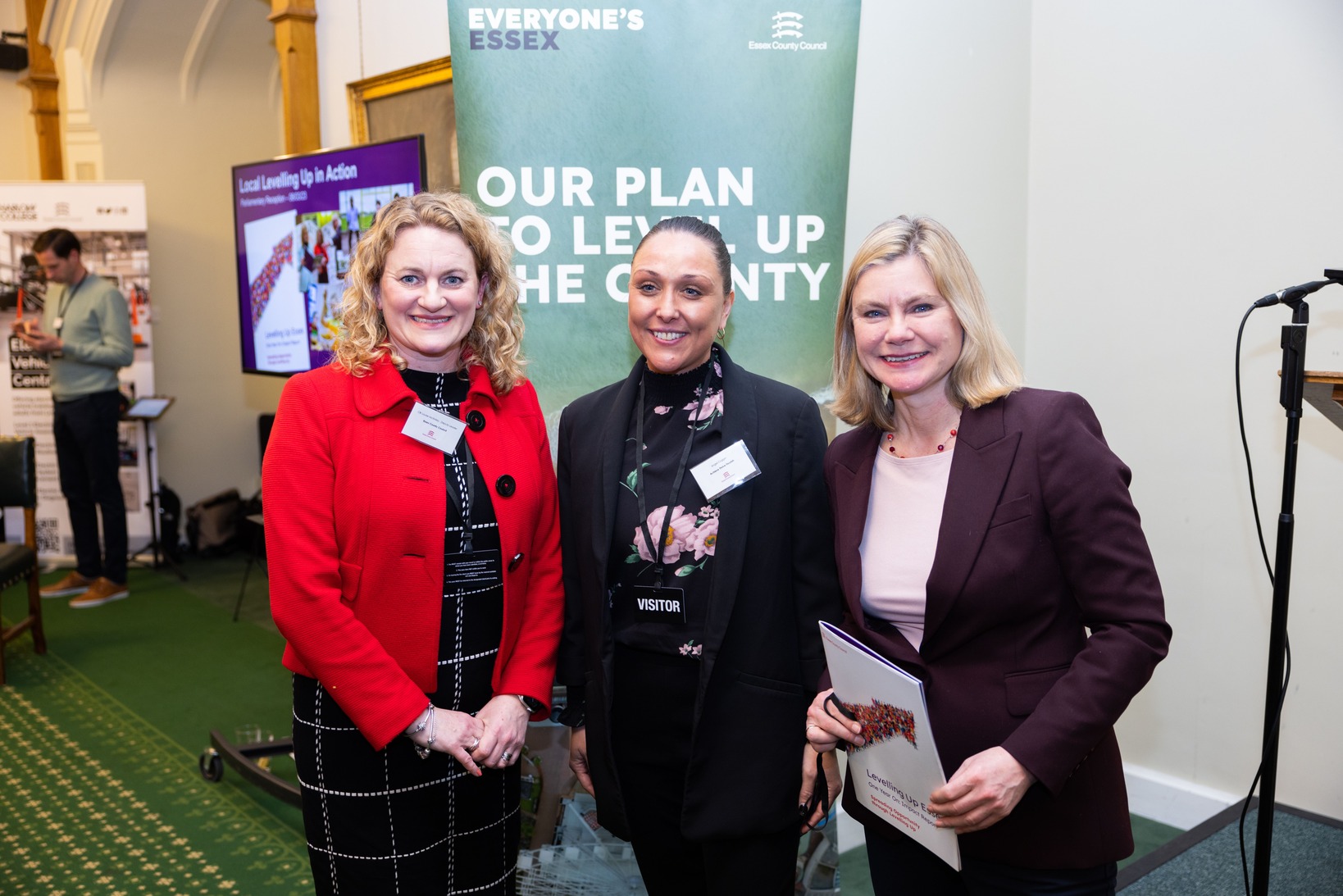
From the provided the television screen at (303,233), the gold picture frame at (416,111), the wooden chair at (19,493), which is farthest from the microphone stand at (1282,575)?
the wooden chair at (19,493)

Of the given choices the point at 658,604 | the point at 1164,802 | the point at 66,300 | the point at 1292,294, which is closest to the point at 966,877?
the point at 658,604

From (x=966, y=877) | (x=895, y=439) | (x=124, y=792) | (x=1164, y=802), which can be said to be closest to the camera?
(x=966, y=877)

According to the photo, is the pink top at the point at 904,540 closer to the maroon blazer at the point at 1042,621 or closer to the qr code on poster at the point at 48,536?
the maroon blazer at the point at 1042,621

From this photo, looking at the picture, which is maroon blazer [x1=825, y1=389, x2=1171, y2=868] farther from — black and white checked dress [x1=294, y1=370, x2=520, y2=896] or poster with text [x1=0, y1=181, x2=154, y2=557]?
poster with text [x1=0, y1=181, x2=154, y2=557]

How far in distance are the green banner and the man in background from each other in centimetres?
429

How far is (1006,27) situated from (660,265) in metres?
2.16

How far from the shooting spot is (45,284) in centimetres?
649

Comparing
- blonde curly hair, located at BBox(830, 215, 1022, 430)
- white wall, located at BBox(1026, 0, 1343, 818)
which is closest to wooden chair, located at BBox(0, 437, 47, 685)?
white wall, located at BBox(1026, 0, 1343, 818)

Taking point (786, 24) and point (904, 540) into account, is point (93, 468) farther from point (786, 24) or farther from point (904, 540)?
point (904, 540)

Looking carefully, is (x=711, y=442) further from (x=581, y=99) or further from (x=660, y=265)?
(x=581, y=99)

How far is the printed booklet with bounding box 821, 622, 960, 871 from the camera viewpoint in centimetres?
132

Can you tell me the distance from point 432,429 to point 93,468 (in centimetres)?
512

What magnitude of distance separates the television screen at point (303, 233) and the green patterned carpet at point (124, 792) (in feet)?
4.95

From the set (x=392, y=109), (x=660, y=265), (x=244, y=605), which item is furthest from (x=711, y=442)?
(x=244, y=605)
